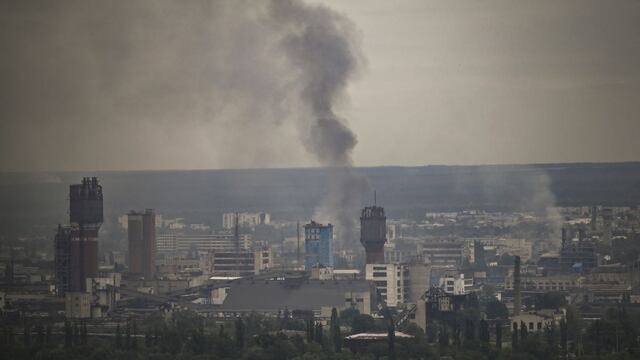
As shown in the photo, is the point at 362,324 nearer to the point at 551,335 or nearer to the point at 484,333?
the point at 484,333

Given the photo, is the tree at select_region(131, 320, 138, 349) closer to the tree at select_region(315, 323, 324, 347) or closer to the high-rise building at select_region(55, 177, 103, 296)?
the tree at select_region(315, 323, 324, 347)

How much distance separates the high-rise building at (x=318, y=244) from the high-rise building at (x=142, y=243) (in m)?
4.23

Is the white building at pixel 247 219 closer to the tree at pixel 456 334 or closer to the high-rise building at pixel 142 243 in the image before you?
the high-rise building at pixel 142 243

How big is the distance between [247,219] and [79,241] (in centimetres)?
3077

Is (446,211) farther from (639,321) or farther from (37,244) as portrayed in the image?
(639,321)

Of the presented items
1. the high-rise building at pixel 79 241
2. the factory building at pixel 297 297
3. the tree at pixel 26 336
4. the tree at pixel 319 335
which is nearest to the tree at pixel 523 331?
the tree at pixel 319 335

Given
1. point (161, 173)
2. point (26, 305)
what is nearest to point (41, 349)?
point (26, 305)

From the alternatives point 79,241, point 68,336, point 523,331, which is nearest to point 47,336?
point 68,336

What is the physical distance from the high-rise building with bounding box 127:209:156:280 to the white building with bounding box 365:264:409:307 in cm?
790

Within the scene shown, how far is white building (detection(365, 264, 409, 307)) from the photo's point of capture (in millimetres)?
49250

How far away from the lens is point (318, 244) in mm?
56188

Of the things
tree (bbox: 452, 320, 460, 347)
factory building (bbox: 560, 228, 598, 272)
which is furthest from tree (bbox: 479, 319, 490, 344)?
factory building (bbox: 560, 228, 598, 272)

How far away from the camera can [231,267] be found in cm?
5906

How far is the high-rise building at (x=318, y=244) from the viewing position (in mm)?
55875
